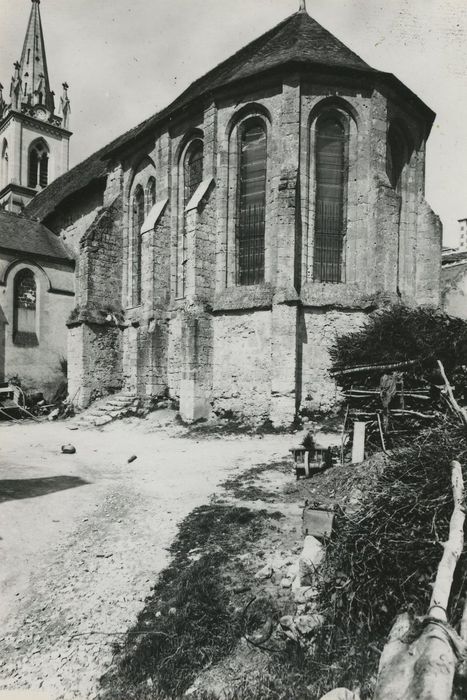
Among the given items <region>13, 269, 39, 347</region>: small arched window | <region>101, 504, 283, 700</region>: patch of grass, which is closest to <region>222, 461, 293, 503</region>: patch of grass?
<region>101, 504, 283, 700</region>: patch of grass

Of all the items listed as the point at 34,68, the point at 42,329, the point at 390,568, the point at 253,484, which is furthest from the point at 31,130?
the point at 390,568

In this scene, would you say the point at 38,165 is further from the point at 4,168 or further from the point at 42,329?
the point at 42,329

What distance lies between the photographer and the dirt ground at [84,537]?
11.8 feet

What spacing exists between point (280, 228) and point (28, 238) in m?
14.5

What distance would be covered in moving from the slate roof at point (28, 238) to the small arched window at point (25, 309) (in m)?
1.20

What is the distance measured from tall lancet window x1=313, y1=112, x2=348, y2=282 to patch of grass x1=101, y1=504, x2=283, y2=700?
10410 mm

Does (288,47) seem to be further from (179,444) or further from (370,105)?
(179,444)

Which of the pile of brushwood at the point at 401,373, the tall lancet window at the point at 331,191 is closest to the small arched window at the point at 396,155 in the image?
the tall lancet window at the point at 331,191

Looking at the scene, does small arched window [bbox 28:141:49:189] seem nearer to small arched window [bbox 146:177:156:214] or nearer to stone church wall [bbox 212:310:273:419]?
small arched window [bbox 146:177:156:214]

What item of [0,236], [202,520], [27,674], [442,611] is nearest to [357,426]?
[202,520]

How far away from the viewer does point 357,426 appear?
7938 millimetres

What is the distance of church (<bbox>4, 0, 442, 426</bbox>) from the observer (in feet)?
44.1

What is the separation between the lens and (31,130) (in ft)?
111

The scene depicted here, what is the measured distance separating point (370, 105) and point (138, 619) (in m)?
15.1
